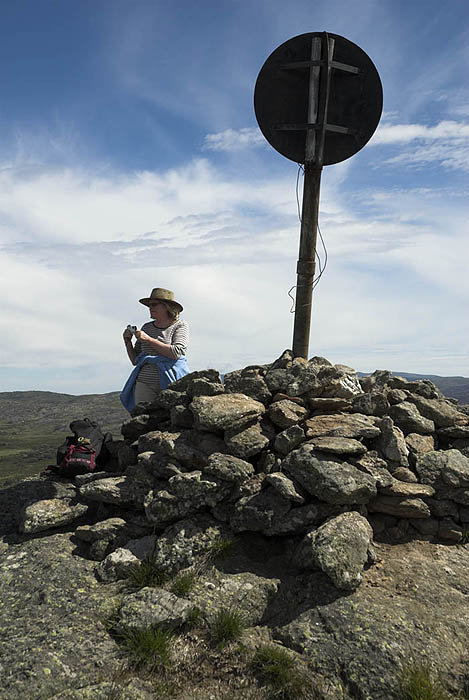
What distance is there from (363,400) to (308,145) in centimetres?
602

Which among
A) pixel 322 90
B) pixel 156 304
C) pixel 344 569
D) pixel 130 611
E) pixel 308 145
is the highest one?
pixel 322 90

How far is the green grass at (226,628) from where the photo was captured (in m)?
5.47

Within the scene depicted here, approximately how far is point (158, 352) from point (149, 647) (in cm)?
585

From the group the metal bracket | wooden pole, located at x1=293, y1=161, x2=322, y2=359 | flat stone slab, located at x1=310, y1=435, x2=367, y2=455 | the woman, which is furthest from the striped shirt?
flat stone slab, located at x1=310, y1=435, x2=367, y2=455

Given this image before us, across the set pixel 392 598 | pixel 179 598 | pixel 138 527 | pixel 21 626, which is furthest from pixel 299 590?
pixel 21 626

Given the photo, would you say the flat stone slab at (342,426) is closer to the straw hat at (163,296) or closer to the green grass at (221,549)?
the green grass at (221,549)

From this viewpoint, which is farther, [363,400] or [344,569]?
[363,400]

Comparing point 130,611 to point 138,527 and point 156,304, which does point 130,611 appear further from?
point 156,304

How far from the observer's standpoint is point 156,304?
10305mm

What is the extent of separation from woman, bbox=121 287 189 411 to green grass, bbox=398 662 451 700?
6.79m

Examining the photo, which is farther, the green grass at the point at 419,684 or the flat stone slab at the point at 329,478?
the flat stone slab at the point at 329,478

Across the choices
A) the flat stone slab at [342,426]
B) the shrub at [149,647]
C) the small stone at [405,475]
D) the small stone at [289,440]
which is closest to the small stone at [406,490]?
the small stone at [405,475]

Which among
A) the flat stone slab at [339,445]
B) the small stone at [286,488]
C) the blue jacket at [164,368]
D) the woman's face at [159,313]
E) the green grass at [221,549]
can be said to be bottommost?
the green grass at [221,549]

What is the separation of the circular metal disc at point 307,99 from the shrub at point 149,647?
987cm
